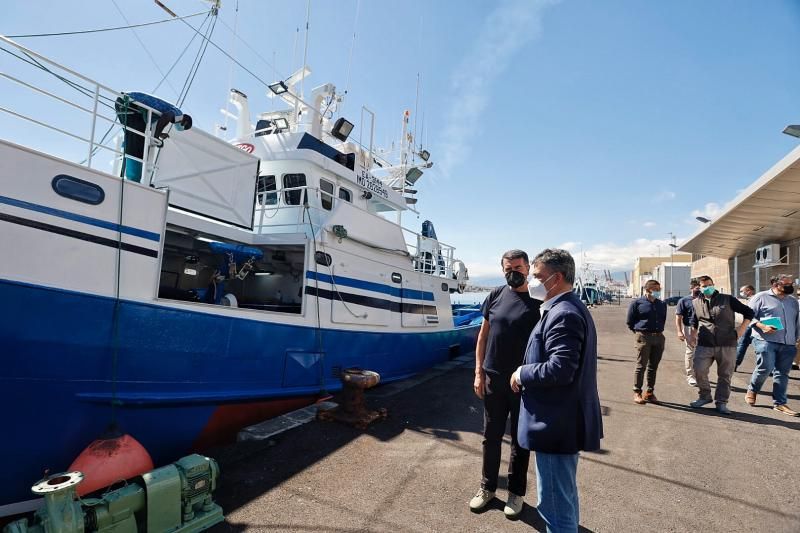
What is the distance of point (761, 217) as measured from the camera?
49.7ft

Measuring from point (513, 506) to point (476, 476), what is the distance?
63 centimetres

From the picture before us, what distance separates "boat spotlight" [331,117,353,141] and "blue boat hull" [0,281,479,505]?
14.2 ft

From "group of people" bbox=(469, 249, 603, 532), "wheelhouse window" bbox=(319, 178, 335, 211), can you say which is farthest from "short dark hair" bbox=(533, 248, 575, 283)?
"wheelhouse window" bbox=(319, 178, 335, 211)

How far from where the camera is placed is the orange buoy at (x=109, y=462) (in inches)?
112

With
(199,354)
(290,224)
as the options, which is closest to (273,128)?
(290,224)

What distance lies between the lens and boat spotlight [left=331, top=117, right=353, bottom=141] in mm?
7664

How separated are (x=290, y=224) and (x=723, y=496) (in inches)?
236

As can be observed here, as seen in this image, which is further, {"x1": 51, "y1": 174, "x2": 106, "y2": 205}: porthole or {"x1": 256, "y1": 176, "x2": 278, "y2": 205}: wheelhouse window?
{"x1": 256, "y1": 176, "x2": 278, "y2": 205}: wheelhouse window

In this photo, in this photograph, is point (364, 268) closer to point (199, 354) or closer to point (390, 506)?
point (199, 354)

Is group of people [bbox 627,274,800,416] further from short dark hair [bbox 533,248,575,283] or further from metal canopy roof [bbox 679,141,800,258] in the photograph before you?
metal canopy roof [bbox 679,141,800,258]

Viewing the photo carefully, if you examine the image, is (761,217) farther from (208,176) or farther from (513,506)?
(208,176)

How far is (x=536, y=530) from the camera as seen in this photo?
2.73 meters

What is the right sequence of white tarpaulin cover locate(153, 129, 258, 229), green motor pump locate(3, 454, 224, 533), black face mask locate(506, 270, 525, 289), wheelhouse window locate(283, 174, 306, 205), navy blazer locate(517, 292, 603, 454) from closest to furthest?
navy blazer locate(517, 292, 603, 454), green motor pump locate(3, 454, 224, 533), black face mask locate(506, 270, 525, 289), white tarpaulin cover locate(153, 129, 258, 229), wheelhouse window locate(283, 174, 306, 205)

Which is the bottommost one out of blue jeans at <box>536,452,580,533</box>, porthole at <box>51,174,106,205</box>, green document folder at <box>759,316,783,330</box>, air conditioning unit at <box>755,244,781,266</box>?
blue jeans at <box>536,452,580,533</box>
